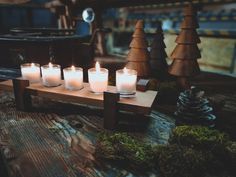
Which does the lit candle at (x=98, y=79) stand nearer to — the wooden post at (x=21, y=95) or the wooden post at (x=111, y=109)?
the wooden post at (x=111, y=109)

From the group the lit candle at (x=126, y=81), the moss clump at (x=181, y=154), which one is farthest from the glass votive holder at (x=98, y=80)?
the moss clump at (x=181, y=154)

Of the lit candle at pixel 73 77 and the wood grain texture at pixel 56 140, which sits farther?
the lit candle at pixel 73 77

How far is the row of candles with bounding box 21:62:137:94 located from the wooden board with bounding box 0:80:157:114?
2.4 inches

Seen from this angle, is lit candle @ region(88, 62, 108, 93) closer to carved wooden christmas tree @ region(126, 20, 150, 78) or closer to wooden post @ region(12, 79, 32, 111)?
wooden post @ region(12, 79, 32, 111)

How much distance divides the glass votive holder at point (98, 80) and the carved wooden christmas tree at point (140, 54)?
81 cm

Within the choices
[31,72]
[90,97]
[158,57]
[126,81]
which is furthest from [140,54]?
[31,72]

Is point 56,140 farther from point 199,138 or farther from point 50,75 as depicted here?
point 199,138

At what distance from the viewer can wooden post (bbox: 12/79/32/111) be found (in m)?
2.09

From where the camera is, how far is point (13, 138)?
Result: 1.70 meters

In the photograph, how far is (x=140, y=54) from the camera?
8.71 feet

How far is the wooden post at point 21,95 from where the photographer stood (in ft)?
6.85

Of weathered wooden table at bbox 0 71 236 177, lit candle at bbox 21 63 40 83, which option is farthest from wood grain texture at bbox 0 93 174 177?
lit candle at bbox 21 63 40 83

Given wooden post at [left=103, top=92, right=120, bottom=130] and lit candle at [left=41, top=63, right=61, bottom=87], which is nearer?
wooden post at [left=103, top=92, right=120, bottom=130]

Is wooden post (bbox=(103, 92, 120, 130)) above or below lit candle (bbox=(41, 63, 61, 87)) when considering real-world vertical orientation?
below
